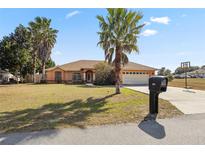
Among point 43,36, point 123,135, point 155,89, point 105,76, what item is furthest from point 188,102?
point 43,36

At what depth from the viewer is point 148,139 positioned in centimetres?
545

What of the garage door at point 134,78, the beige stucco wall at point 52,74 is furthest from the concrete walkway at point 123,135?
the beige stucco wall at point 52,74

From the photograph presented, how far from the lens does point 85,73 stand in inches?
1476

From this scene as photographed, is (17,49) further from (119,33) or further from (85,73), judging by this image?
(119,33)

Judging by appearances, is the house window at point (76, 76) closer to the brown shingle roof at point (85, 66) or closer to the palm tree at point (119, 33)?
the brown shingle roof at point (85, 66)

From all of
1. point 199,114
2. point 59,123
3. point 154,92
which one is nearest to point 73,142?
point 59,123

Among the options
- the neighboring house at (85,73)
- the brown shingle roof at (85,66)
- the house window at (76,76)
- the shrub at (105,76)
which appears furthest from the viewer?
the house window at (76,76)

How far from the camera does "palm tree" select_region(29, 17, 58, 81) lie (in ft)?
123

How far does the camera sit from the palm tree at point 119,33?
52.1 ft

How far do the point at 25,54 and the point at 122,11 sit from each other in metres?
27.7

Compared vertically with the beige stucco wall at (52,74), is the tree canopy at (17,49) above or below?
above
